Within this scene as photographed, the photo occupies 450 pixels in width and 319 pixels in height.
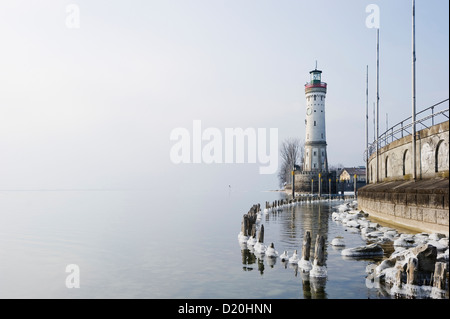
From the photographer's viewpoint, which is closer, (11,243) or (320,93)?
(11,243)

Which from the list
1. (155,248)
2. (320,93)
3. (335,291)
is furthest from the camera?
(320,93)

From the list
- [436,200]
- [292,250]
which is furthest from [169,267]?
[436,200]

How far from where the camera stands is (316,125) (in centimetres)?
8756

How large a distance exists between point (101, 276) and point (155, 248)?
7.25m

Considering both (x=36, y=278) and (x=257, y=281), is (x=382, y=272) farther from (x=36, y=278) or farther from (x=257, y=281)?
(x=36, y=278)

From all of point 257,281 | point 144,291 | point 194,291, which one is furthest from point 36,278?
point 257,281

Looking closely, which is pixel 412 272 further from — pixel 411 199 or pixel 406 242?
pixel 411 199

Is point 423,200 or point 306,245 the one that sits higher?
point 423,200

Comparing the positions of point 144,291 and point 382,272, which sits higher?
point 382,272

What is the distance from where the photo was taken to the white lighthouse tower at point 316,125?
8769 cm

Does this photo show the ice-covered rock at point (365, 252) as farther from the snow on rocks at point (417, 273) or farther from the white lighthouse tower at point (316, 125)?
the white lighthouse tower at point (316, 125)

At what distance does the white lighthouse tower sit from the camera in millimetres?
87688

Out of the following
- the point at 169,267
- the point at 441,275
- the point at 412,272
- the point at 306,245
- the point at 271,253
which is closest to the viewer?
the point at 441,275
